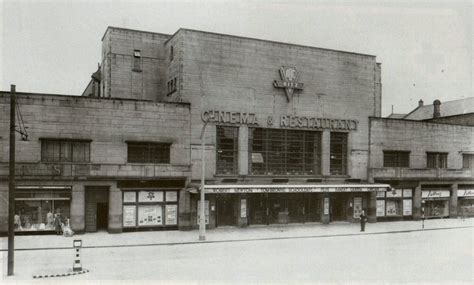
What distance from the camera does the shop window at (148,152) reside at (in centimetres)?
2958

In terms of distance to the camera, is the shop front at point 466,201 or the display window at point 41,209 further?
the shop front at point 466,201

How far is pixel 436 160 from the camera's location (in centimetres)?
4041

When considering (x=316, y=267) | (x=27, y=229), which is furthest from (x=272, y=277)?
(x=27, y=229)

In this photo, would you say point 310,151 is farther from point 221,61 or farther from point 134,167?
point 134,167

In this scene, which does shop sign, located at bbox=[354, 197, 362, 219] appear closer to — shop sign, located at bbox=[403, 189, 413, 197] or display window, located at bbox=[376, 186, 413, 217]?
display window, located at bbox=[376, 186, 413, 217]

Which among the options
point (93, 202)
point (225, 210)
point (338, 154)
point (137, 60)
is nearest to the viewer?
point (93, 202)

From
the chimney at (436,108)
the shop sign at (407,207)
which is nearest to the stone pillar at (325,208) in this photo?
the shop sign at (407,207)

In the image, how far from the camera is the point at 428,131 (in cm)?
3988

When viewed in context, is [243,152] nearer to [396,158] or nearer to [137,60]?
[137,60]

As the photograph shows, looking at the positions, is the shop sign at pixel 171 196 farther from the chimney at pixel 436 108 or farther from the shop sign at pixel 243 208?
the chimney at pixel 436 108

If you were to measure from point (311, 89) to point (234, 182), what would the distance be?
354 inches

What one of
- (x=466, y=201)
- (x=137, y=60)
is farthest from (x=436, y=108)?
(x=137, y=60)

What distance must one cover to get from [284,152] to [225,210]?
5884 mm

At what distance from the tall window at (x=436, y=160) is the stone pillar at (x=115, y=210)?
25352 mm
